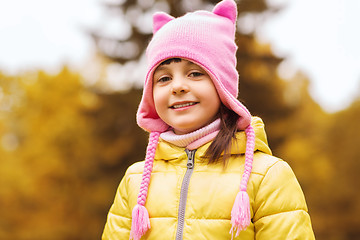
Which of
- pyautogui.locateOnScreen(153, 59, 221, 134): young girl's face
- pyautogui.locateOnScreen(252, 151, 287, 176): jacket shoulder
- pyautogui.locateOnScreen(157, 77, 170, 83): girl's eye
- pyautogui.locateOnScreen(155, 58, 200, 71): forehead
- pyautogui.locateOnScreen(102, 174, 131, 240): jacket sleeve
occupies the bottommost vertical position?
pyautogui.locateOnScreen(102, 174, 131, 240): jacket sleeve

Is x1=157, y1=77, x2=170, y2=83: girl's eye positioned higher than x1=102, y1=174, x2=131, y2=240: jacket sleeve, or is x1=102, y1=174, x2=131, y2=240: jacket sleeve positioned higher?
x1=157, y1=77, x2=170, y2=83: girl's eye

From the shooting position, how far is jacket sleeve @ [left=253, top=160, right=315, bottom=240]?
83.4 inches

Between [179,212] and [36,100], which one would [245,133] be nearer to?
[179,212]

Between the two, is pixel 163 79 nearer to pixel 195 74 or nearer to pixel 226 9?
pixel 195 74

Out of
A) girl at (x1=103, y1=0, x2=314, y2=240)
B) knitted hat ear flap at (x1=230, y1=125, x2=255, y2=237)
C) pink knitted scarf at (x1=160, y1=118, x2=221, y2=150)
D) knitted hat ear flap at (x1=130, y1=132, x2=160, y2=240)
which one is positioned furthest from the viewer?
pink knitted scarf at (x1=160, y1=118, x2=221, y2=150)

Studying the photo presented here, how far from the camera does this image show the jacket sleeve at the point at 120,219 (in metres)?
2.54

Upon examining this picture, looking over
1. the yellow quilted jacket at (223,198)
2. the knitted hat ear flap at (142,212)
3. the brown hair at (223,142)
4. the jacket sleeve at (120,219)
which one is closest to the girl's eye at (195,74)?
the brown hair at (223,142)

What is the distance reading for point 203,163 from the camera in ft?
7.89

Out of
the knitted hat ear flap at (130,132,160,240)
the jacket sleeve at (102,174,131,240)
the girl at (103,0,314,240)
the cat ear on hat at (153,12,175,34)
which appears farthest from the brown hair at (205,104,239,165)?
the cat ear on hat at (153,12,175,34)

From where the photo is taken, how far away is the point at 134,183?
2.59 meters

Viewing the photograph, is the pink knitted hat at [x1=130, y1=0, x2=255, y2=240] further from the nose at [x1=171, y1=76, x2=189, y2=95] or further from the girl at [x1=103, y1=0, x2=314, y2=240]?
the nose at [x1=171, y1=76, x2=189, y2=95]

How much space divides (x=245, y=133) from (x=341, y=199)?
Answer: 1486 centimetres

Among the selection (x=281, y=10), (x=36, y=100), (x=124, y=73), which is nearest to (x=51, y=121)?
(x=36, y=100)

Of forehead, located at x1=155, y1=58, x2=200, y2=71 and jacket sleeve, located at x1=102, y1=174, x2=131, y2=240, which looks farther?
jacket sleeve, located at x1=102, y1=174, x2=131, y2=240
